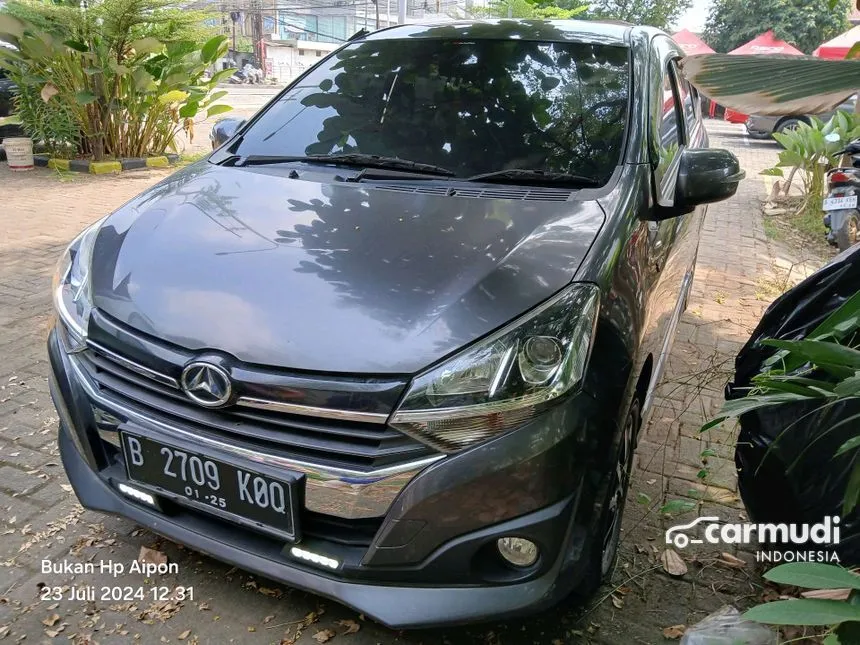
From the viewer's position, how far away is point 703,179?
2305mm

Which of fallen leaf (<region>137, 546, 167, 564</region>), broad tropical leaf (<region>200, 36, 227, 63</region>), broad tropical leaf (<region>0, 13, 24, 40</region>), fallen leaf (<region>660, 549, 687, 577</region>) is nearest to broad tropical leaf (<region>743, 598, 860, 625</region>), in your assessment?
fallen leaf (<region>660, 549, 687, 577</region>)

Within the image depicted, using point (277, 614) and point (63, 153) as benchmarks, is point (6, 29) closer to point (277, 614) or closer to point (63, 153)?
point (63, 153)

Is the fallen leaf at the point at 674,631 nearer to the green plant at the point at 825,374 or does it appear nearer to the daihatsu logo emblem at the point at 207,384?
the green plant at the point at 825,374

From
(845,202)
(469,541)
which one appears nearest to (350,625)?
(469,541)

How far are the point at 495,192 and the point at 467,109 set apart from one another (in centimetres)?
52

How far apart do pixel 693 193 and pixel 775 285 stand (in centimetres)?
342

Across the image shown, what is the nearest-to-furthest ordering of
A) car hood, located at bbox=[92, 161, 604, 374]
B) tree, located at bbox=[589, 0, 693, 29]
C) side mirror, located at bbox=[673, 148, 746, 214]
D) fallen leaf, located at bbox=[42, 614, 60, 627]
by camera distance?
car hood, located at bbox=[92, 161, 604, 374] < fallen leaf, located at bbox=[42, 614, 60, 627] < side mirror, located at bbox=[673, 148, 746, 214] < tree, located at bbox=[589, 0, 693, 29]

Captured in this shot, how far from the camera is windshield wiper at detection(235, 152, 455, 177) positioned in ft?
7.75

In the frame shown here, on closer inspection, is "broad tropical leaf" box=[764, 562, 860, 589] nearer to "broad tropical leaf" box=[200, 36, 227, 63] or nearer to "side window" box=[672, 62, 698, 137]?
"side window" box=[672, 62, 698, 137]

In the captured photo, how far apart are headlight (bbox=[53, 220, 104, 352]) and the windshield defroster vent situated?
92cm

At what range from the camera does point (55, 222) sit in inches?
238

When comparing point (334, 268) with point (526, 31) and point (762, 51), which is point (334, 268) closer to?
point (762, 51)

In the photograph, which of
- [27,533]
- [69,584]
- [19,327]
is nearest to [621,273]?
[69,584]

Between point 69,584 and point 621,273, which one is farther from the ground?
point 621,273
